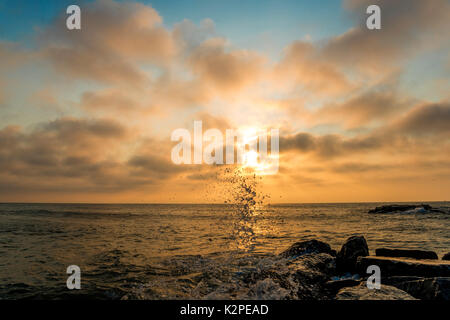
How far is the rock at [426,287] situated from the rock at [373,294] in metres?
0.68

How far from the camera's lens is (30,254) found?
1342cm

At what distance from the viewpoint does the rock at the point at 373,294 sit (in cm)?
590

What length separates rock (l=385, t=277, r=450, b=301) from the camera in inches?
241

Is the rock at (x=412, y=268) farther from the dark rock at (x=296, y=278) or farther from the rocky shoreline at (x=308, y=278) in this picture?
the dark rock at (x=296, y=278)

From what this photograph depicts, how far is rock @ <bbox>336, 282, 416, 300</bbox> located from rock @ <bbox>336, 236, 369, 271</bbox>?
4.17 meters

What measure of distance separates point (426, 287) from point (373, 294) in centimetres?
177

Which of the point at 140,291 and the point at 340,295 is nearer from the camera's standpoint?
the point at 340,295

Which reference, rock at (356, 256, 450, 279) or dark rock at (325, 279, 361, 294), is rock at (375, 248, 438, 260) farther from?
dark rock at (325, 279, 361, 294)

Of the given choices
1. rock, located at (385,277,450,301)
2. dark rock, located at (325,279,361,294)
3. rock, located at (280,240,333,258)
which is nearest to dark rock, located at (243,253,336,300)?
dark rock, located at (325,279,361,294)

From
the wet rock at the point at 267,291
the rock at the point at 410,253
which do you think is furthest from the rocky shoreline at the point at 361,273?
the wet rock at the point at 267,291
